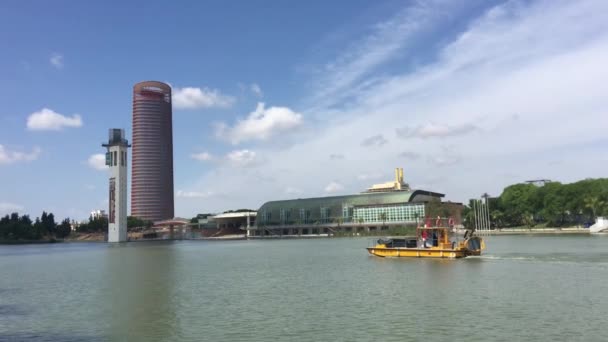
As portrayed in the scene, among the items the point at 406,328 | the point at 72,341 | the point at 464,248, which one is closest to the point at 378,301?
the point at 406,328

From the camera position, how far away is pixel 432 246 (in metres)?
77.2

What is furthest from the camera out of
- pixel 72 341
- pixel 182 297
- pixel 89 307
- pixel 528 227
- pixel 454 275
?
pixel 528 227

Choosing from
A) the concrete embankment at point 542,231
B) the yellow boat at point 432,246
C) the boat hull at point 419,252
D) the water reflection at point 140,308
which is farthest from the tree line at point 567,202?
the water reflection at point 140,308

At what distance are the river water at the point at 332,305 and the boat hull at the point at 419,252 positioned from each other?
25.3 ft

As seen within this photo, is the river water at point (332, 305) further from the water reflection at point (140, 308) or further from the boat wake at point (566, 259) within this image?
the boat wake at point (566, 259)

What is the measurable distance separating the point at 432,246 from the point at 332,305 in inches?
1670

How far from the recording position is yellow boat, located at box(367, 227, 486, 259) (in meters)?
73.3

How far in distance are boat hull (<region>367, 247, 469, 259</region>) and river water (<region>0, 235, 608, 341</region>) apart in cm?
771

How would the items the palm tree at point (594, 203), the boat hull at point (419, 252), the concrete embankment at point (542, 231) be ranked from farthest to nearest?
the concrete embankment at point (542, 231)
the palm tree at point (594, 203)
the boat hull at point (419, 252)

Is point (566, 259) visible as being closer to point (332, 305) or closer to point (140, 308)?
point (332, 305)

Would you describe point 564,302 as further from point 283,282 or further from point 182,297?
point 182,297

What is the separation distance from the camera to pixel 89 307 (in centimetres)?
4228

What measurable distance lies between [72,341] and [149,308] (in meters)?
10.7

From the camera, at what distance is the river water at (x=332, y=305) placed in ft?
97.8
